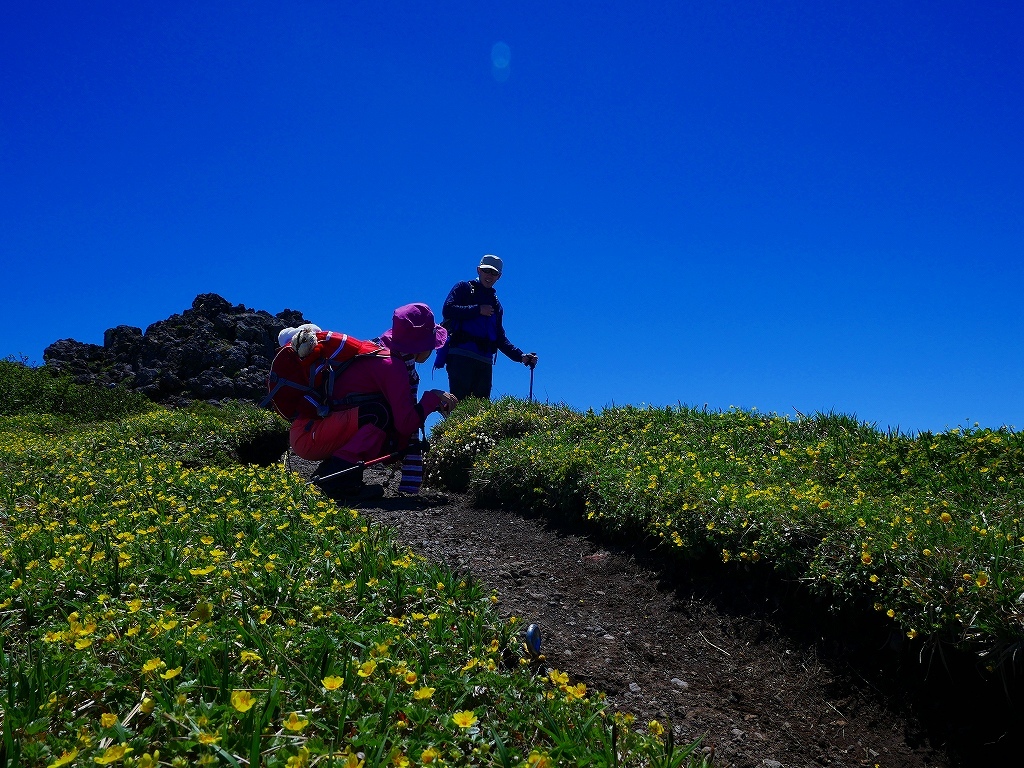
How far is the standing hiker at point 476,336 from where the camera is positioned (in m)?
10.5

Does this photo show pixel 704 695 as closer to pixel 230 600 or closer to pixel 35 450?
pixel 230 600

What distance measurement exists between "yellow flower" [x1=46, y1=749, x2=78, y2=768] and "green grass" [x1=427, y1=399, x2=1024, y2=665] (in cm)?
345

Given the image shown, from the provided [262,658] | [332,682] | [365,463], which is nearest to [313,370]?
[365,463]

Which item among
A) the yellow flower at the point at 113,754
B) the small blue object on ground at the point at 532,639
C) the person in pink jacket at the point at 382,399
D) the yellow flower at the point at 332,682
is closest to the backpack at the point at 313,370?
the person in pink jacket at the point at 382,399

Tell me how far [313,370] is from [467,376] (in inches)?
147

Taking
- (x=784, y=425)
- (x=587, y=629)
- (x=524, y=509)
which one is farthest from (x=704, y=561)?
(x=784, y=425)

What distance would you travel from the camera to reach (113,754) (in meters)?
1.90

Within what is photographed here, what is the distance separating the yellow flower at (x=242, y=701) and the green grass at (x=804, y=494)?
301 cm

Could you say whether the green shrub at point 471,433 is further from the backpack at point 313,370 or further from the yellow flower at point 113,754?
the yellow flower at point 113,754

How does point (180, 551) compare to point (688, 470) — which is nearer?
point (180, 551)

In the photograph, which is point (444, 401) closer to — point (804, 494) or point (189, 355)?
point (804, 494)

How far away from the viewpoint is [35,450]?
782cm

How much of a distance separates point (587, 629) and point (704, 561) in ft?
3.28

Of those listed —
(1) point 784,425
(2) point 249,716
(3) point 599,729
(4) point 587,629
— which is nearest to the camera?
(2) point 249,716
